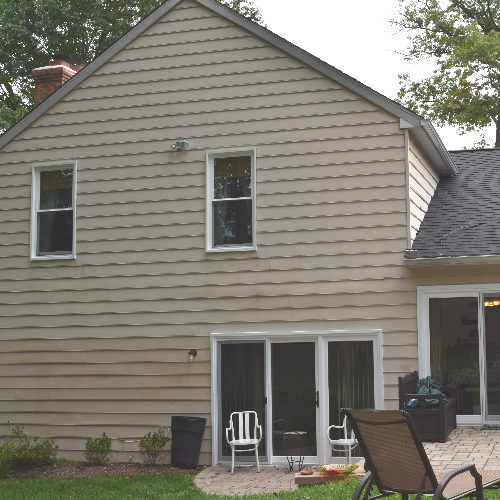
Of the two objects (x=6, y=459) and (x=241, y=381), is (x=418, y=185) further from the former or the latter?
(x=6, y=459)

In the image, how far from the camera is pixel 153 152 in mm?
15234

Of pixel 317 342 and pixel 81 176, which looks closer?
pixel 317 342

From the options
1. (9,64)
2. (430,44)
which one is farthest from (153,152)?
(430,44)

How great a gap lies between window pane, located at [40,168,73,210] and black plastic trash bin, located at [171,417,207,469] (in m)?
4.46

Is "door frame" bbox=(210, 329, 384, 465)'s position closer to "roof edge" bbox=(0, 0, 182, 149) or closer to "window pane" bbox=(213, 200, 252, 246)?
"window pane" bbox=(213, 200, 252, 246)

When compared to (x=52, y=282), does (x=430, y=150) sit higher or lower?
higher

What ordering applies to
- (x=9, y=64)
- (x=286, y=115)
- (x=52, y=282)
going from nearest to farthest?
(x=286, y=115) → (x=52, y=282) → (x=9, y=64)

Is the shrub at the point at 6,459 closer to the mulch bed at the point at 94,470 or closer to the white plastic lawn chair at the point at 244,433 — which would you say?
the mulch bed at the point at 94,470

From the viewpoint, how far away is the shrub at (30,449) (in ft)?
48.1

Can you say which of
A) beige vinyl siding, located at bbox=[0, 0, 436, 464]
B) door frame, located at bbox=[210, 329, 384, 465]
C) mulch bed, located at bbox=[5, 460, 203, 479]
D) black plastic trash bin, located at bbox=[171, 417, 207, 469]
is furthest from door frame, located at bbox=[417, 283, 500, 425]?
mulch bed, located at bbox=[5, 460, 203, 479]

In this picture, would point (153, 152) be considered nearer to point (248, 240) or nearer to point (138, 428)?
point (248, 240)

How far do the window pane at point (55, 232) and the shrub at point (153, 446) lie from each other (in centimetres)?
361

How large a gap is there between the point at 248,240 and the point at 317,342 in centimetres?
203

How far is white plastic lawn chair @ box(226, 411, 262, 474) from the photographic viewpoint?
13.9 m
